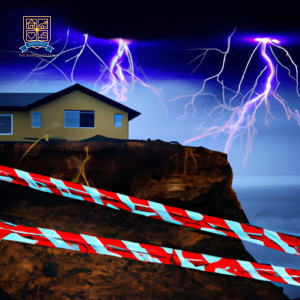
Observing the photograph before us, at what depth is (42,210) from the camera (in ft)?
3.84

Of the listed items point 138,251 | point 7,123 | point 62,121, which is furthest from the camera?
point 7,123

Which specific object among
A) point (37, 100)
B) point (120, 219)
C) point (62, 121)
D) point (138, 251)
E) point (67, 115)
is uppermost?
point (37, 100)

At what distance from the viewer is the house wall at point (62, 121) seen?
4.48m

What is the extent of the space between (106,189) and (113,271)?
0.41 meters

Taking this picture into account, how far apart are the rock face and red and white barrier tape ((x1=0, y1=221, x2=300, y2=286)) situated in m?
0.04

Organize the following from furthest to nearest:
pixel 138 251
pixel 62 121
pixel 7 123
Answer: pixel 7 123 < pixel 62 121 < pixel 138 251

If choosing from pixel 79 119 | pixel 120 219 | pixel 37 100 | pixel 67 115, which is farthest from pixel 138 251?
pixel 37 100

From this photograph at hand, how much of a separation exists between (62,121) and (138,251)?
4.06 meters

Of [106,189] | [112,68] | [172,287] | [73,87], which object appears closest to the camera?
[172,287]

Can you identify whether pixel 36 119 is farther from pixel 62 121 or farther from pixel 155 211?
pixel 155 211

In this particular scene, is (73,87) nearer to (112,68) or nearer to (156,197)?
(112,68)

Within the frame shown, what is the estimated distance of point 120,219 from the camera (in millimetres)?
1185

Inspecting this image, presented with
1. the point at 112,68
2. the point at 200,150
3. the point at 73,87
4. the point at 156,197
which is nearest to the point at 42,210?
the point at 156,197

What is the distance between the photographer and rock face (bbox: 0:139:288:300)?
109 centimetres
